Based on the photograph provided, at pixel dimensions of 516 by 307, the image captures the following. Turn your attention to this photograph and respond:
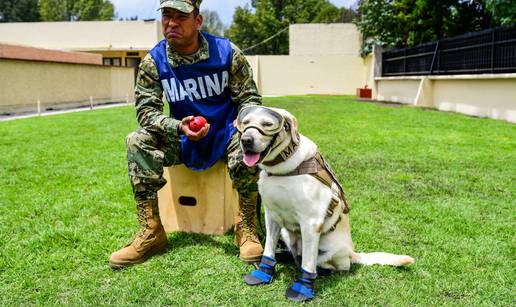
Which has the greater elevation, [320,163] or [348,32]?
[348,32]

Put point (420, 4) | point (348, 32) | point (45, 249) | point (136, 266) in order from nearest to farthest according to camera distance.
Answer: point (136, 266) → point (45, 249) → point (420, 4) → point (348, 32)

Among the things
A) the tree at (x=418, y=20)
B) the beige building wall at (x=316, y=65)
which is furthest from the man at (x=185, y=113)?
the beige building wall at (x=316, y=65)

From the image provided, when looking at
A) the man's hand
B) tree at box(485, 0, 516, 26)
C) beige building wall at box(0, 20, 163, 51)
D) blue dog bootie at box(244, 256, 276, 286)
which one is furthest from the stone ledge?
blue dog bootie at box(244, 256, 276, 286)

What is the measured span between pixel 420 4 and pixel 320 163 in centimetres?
2097

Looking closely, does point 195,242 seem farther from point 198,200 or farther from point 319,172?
point 319,172

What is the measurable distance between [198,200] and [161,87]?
0.87m

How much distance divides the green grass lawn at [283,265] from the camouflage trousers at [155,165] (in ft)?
1.44

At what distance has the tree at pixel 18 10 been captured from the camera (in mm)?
59594

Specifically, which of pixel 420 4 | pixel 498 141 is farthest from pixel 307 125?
pixel 420 4

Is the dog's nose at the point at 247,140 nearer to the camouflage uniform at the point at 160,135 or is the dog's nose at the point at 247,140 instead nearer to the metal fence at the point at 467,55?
the camouflage uniform at the point at 160,135

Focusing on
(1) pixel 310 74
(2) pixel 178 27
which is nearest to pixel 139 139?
(2) pixel 178 27

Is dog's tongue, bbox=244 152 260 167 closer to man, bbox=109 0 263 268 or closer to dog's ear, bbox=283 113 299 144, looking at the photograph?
dog's ear, bbox=283 113 299 144

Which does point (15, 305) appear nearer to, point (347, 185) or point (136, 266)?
Answer: point (136, 266)

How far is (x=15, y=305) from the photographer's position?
252cm
